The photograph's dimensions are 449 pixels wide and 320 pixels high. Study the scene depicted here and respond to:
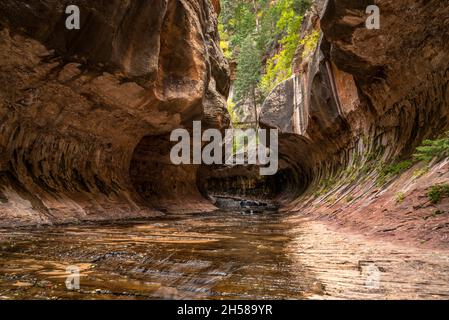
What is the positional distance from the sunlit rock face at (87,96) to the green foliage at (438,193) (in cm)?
710

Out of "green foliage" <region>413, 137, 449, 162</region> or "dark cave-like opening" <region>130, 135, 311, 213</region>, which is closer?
"green foliage" <region>413, 137, 449, 162</region>

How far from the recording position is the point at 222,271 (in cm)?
280

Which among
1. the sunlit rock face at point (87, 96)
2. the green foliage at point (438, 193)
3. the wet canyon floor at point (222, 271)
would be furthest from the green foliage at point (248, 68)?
the wet canyon floor at point (222, 271)

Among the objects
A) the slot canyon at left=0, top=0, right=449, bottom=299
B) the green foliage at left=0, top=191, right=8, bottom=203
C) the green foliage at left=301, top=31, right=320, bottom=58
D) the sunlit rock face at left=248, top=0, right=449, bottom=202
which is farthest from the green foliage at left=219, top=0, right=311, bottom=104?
the green foliage at left=0, top=191, right=8, bottom=203

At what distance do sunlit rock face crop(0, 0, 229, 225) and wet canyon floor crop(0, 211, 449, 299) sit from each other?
4392mm

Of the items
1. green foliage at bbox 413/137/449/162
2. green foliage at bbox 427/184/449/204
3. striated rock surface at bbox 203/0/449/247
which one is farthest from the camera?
green foliage at bbox 413/137/449/162

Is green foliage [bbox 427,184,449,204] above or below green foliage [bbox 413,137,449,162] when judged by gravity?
below

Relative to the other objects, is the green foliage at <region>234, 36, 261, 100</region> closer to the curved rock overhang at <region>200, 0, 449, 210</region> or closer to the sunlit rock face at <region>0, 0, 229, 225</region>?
the curved rock overhang at <region>200, 0, 449, 210</region>

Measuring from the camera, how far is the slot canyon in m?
2.65

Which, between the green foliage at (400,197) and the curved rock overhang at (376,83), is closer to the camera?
the green foliage at (400,197)

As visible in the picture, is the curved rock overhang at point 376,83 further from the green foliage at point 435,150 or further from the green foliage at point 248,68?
the green foliage at point 248,68

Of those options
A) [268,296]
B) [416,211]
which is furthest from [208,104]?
[268,296]

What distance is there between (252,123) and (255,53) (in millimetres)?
7636

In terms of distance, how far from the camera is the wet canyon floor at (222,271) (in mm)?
2082
